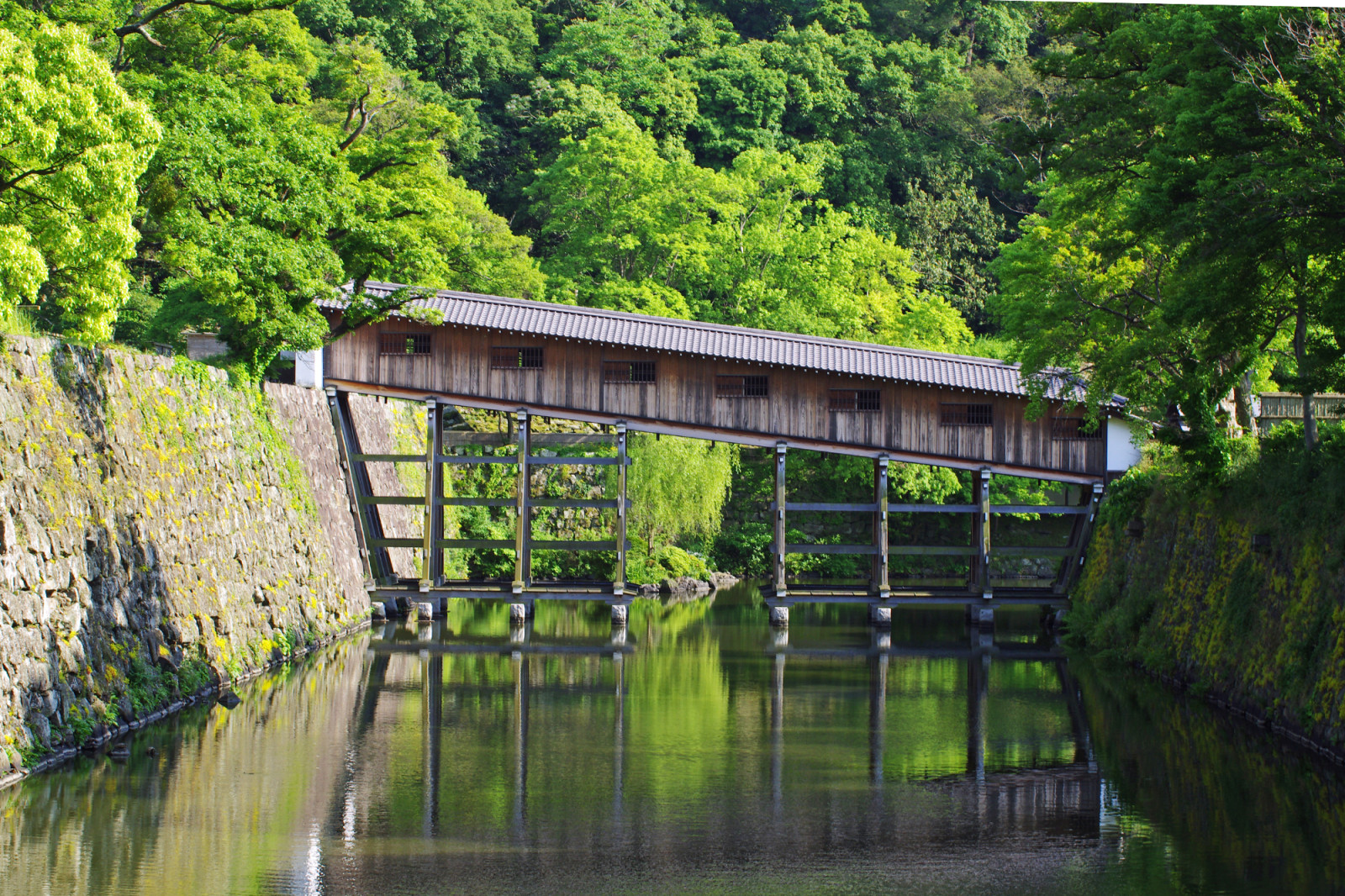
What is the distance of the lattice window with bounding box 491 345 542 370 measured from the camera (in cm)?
2866

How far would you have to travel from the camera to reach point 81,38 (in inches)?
579

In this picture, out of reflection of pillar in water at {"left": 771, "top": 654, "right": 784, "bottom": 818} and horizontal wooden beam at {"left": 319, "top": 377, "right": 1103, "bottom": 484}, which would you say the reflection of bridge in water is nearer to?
reflection of pillar in water at {"left": 771, "top": 654, "right": 784, "bottom": 818}

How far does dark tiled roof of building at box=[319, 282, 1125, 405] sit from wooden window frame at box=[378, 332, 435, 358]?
2.37 ft

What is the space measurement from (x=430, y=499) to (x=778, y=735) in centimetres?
1392

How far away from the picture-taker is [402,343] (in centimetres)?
2873

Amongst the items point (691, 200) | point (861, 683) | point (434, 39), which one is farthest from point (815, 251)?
point (861, 683)

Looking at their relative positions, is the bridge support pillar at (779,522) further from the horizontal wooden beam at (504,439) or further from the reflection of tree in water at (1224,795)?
the reflection of tree in water at (1224,795)

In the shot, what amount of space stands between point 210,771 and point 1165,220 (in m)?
13.1

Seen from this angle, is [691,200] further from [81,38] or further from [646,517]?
[81,38]

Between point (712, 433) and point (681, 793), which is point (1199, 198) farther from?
point (712, 433)

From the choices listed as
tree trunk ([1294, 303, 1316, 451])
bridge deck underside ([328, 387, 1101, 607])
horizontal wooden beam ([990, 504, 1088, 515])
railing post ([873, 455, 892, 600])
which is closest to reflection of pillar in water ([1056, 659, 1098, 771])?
tree trunk ([1294, 303, 1316, 451])

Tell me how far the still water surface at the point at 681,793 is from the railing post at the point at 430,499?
6826mm

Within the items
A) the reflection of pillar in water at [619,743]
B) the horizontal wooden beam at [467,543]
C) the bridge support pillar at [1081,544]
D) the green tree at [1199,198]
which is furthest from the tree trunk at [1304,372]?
the horizontal wooden beam at [467,543]

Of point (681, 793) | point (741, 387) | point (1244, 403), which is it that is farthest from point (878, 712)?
point (741, 387)
